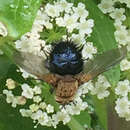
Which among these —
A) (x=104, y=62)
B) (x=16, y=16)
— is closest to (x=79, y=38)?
(x=104, y=62)

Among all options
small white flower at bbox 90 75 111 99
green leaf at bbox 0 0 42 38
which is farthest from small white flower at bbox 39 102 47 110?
green leaf at bbox 0 0 42 38

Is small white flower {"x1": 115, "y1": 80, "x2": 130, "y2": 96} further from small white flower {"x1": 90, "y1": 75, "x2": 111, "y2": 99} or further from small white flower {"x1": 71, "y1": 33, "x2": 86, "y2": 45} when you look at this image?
small white flower {"x1": 71, "y1": 33, "x2": 86, "y2": 45}

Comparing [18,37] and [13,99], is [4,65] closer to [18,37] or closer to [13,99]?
[13,99]

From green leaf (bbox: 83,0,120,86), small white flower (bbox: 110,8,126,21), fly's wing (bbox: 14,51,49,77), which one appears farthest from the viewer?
small white flower (bbox: 110,8,126,21)

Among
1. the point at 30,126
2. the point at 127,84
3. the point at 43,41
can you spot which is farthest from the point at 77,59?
the point at 30,126

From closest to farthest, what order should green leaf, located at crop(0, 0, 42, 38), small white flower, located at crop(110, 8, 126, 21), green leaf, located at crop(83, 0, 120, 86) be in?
green leaf, located at crop(0, 0, 42, 38) → green leaf, located at crop(83, 0, 120, 86) → small white flower, located at crop(110, 8, 126, 21)

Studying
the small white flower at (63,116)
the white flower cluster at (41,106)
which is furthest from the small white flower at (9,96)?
the small white flower at (63,116)

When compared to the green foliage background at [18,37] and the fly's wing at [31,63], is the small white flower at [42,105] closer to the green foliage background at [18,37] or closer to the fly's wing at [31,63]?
the green foliage background at [18,37]
